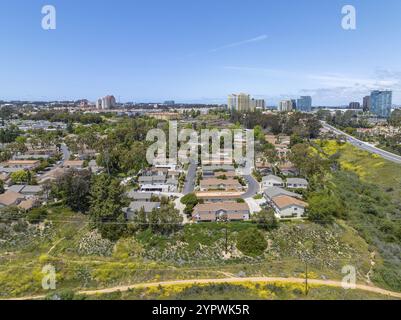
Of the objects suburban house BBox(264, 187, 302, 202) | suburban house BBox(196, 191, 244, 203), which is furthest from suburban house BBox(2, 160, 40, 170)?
suburban house BBox(264, 187, 302, 202)

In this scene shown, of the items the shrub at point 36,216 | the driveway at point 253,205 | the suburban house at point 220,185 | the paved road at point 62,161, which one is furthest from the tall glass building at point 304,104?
the shrub at point 36,216

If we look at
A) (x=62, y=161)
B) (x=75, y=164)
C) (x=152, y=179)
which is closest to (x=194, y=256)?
(x=152, y=179)

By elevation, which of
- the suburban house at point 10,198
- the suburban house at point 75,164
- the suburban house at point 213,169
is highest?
the suburban house at point 75,164

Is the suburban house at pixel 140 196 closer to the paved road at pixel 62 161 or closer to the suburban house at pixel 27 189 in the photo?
the suburban house at pixel 27 189

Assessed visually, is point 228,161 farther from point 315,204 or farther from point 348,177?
point 315,204

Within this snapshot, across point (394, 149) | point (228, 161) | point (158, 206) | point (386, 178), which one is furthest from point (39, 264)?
point (394, 149)
